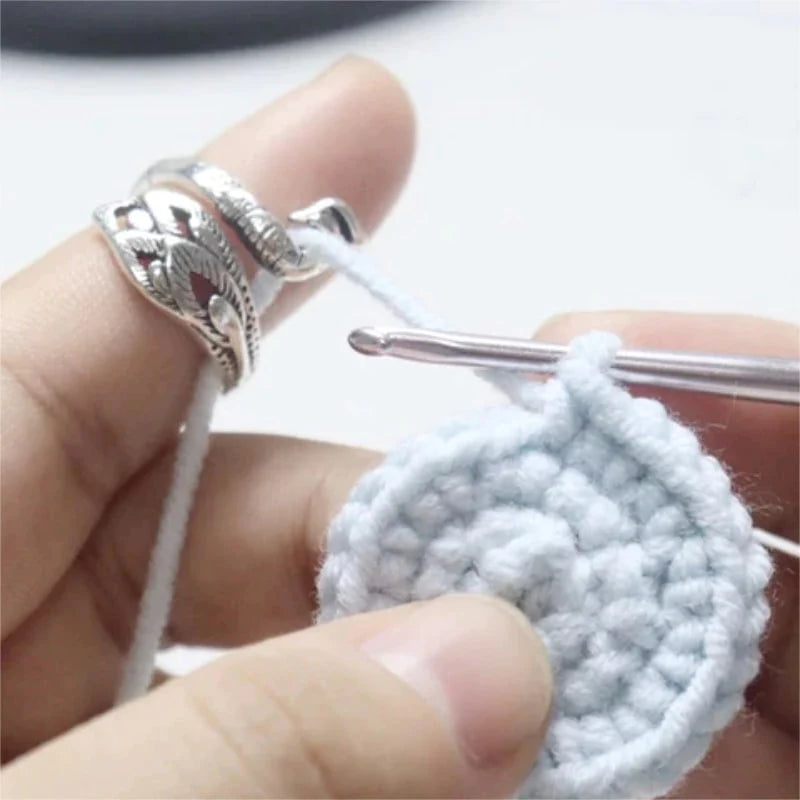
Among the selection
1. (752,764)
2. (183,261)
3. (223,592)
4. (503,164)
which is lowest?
(752,764)

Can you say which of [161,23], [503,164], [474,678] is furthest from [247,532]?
[161,23]

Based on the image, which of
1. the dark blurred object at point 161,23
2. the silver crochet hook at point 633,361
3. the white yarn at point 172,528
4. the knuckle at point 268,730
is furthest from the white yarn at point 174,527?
the dark blurred object at point 161,23

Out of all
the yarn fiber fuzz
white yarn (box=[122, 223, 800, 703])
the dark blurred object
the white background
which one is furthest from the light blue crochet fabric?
the dark blurred object

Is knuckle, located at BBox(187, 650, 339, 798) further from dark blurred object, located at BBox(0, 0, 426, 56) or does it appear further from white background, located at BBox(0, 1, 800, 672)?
dark blurred object, located at BBox(0, 0, 426, 56)

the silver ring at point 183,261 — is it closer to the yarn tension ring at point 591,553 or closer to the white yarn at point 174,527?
the white yarn at point 174,527

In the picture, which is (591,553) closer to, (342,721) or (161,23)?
(342,721)

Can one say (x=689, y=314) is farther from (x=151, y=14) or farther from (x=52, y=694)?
(x=151, y=14)
